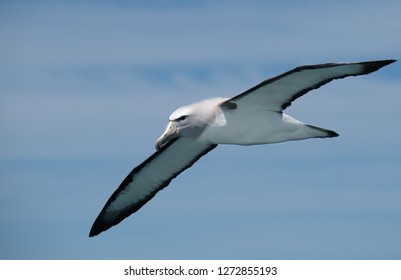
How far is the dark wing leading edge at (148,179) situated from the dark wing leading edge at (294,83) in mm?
1980

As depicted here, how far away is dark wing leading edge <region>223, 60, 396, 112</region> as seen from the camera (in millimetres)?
13294

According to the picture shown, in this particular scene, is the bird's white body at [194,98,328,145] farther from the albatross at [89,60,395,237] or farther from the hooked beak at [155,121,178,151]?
the hooked beak at [155,121,178,151]

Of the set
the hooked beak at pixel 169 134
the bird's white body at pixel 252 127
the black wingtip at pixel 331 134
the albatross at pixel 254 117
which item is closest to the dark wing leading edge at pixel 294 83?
the albatross at pixel 254 117

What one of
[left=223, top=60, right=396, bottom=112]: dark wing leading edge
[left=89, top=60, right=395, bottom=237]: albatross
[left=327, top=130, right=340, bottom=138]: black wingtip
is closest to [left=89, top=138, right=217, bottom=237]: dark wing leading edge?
[left=89, top=60, right=395, bottom=237]: albatross

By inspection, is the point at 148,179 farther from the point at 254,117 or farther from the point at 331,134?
the point at 331,134

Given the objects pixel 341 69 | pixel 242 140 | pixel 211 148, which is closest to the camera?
pixel 341 69

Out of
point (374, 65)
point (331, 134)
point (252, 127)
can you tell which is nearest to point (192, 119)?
point (252, 127)

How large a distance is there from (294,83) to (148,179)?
394cm

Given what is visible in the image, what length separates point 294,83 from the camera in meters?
14.0
